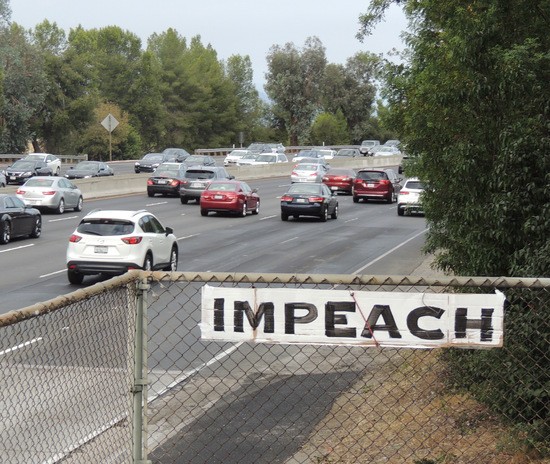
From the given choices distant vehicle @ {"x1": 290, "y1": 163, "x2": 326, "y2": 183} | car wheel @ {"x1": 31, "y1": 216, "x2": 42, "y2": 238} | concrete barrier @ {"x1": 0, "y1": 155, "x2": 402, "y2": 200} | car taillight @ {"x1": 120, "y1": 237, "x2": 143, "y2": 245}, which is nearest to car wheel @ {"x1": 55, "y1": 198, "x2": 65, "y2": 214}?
concrete barrier @ {"x1": 0, "y1": 155, "x2": 402, "y2": 200}

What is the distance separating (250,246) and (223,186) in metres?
11.6

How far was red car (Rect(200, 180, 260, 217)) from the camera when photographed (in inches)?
1704

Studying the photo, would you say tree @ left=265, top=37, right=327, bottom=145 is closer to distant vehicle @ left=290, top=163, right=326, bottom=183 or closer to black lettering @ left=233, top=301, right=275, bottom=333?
distant vehicle @ left=290, top=163, right=326, bottom=183

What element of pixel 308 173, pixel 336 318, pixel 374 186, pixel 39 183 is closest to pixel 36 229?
pixel 39 183

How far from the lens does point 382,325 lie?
5.77m

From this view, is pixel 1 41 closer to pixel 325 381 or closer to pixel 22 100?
pixel 22 100

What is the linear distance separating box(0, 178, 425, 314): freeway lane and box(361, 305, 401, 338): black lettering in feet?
49.5

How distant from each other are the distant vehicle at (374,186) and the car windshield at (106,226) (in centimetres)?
3147

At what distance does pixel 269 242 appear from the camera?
3450 centimetres

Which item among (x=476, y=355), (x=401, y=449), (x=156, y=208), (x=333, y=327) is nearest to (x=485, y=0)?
(x=476, y=355)

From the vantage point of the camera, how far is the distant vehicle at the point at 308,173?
207 feet

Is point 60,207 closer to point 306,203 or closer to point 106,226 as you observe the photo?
point 306,203

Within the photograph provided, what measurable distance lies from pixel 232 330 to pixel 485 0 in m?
6.40

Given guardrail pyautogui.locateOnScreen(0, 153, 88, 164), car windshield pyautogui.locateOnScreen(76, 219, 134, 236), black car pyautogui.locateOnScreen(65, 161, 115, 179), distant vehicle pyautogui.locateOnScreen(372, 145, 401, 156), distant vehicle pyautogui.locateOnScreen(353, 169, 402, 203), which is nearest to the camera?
car windshield pyautogui.locateOnScreen(76, 219, 134, 236)
